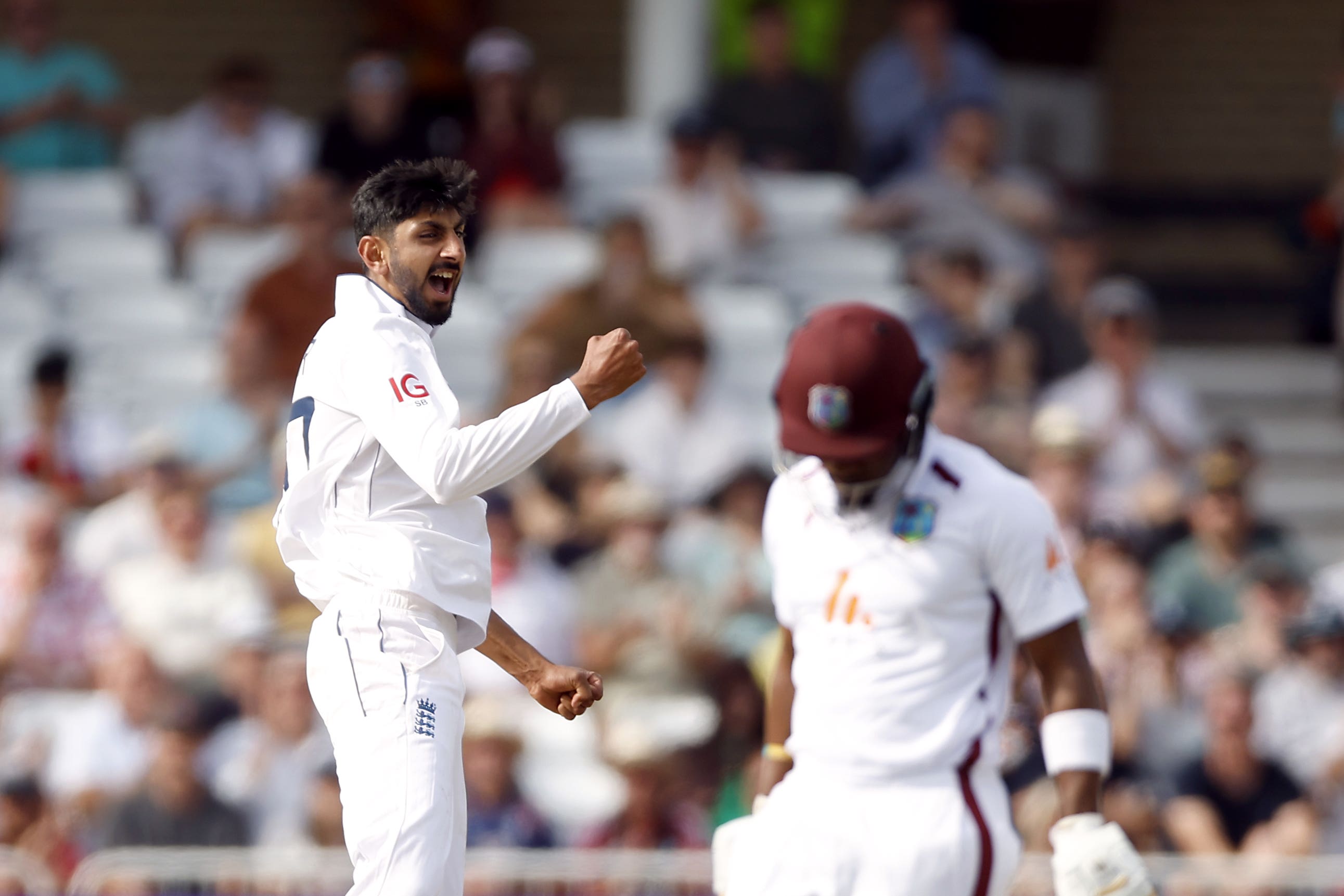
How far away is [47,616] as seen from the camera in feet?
27.2

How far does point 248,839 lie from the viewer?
24.6 ft

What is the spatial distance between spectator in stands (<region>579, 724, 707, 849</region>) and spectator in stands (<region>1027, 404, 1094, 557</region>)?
2032 millimetres

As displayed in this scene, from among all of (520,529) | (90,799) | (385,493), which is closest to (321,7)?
(520,529)

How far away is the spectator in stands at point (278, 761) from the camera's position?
7.56 m

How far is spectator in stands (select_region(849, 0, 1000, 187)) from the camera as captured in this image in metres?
11.2

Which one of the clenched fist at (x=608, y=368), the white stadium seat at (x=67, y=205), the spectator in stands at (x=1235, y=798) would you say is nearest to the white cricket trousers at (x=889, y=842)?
the clenched fist at (x=608, y=368)

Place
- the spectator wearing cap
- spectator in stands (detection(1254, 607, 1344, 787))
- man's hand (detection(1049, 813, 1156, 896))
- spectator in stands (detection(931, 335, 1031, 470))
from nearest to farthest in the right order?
man's hand (detection(1049, 813, 1156, 896)), spectator in stands (detection(1254, 607, 1344, 787)), spectator in stands (detection(931, 335, 1031, 470)), the spectator wearing cap

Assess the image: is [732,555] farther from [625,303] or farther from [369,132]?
[369,132]

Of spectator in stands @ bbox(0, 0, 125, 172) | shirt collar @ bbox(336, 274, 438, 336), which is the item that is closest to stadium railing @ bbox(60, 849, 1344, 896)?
shirt collar @ bbox(336, 274, 438, 336)

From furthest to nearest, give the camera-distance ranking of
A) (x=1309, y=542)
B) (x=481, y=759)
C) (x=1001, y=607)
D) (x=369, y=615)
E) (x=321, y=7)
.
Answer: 1. (x=321, y=7)
2. (x=1309, y=542)
3. (x=481, y=759)
4. (x=1001, y=607)
5. (x=369, y=615)

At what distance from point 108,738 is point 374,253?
4547 millimetres

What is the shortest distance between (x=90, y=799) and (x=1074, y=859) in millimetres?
4839

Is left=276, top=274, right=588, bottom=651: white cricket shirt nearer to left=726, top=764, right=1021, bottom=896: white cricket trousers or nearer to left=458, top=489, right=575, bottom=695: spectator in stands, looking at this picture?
left=726, top=764, right=1021, bottom=896: white cricket trousers

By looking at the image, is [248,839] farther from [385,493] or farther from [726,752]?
[385,493]
